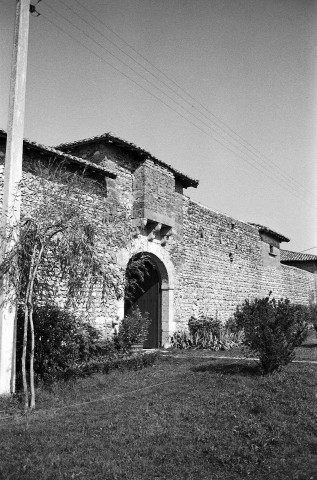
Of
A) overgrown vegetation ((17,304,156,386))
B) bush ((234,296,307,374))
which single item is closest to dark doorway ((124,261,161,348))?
overgrown vegetation ((17,304,156,386))

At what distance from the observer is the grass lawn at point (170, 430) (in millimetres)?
4133

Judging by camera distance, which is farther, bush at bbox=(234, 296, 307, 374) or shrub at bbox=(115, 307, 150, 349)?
shrub at bbox=(115, 307, 150, 349)

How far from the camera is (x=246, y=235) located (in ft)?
57.3

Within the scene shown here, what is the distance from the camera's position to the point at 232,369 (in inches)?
336

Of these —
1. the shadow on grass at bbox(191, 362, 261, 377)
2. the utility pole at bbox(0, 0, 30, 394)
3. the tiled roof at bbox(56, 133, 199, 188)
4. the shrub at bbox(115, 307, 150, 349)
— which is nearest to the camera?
the utility pole at bbox(0, 0, 30, 394)

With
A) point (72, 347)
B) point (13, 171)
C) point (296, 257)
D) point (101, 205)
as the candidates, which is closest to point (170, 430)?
point (72, 347)

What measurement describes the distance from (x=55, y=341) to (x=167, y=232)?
543 cm

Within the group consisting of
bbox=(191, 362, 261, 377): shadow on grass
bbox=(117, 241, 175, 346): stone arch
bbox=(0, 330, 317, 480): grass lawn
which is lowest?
bbox=(0, 330, 317, 480): grass lawn

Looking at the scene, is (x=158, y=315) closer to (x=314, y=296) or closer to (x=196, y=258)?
(x=196, y=258)

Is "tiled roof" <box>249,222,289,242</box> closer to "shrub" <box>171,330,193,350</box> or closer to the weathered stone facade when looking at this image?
the weathered stone facade

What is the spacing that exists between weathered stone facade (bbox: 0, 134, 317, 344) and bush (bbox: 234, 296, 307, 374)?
2832 millimetres

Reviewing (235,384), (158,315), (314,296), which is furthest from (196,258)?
(314,296)

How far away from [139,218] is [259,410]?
6.36 metres

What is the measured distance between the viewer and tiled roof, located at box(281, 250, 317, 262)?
28.2m
